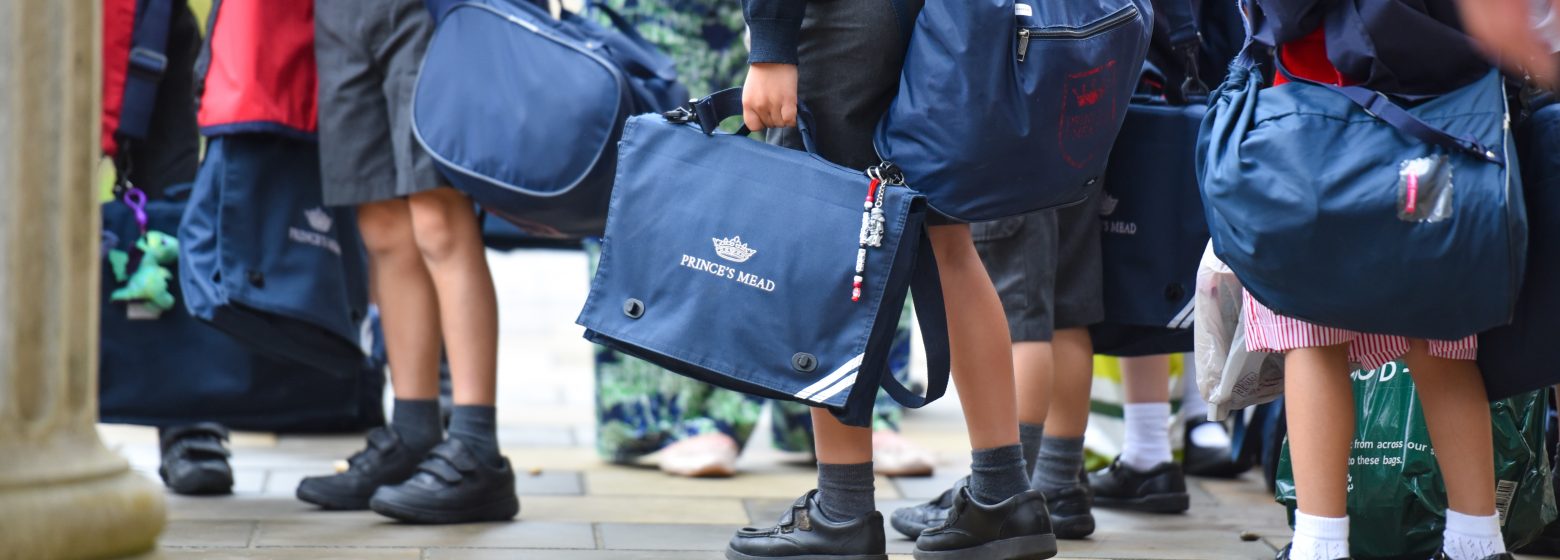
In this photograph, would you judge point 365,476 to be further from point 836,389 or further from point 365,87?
point 836,389

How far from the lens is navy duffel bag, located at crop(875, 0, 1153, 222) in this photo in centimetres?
228

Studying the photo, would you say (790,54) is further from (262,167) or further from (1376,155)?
(262,167)

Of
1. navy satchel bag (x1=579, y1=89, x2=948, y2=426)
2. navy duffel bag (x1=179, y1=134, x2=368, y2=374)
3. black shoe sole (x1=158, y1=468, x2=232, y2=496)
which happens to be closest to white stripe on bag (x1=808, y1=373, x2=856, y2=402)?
navy satchel bag (x1=579, y1=89, x2=948, y2=426)

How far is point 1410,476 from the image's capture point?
9.09ft

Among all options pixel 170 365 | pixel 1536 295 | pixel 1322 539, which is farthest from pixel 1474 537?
pixel 170 365

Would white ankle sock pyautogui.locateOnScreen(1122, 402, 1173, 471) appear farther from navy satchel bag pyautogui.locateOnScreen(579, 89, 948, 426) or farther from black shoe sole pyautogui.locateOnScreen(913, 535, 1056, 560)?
navy satchel bag pyautogui.locateOnScreen(579, 89, 948, 426)

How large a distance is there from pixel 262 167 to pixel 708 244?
131 cm

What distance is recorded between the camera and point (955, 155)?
229 cm

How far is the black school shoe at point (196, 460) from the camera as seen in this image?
3.46 meters

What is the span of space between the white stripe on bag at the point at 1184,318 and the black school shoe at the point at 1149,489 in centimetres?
42

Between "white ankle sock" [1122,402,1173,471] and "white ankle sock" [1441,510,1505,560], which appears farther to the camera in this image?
"white ankle sock" [1122,402,1173,471]

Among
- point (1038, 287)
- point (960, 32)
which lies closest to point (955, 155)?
point (960, 32)

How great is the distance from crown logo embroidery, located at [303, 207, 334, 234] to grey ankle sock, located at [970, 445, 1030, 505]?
1493 millimetres

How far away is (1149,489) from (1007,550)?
0.96m
